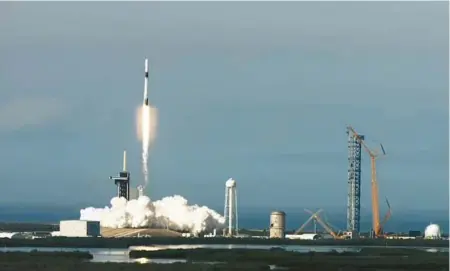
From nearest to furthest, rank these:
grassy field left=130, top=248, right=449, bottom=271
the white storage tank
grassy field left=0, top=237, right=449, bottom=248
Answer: grassy field left=130, top=248, right=449, bottom=271
grassy field left=0, top=237, right=449, bottom=248
the white storage tank

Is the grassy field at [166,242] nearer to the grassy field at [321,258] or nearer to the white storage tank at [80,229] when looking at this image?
the white storage tank at [80,229]

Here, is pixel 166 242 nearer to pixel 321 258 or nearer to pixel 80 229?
pixel 80 229

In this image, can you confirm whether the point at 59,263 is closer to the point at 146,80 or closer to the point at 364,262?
the point at 364,262

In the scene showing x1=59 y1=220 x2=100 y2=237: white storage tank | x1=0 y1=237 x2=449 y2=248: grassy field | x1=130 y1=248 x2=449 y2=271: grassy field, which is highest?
x1=59 y1=220 x2=100 y2=237: white storage tank

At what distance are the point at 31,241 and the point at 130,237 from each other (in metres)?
20.3

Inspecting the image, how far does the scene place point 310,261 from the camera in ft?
393

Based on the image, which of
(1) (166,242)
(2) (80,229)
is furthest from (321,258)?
(2) (80,229)

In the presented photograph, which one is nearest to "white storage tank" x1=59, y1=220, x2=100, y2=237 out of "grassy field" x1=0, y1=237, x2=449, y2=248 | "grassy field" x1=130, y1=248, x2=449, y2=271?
"grassy field" x1=0, y1=237, x2=449, y2=248

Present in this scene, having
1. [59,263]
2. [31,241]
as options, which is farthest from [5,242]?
[59,263]

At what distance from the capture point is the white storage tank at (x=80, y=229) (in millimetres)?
187500

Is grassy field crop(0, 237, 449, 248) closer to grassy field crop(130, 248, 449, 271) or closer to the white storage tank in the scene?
the white storage tank

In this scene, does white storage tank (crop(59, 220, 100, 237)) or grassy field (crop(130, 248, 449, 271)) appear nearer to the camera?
grassy field (crop(130, 248, 449, 271))

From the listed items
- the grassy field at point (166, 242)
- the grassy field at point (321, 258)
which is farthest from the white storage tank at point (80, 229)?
the grassy field at point (321, 258)

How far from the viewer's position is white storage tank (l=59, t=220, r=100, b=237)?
18750cm
